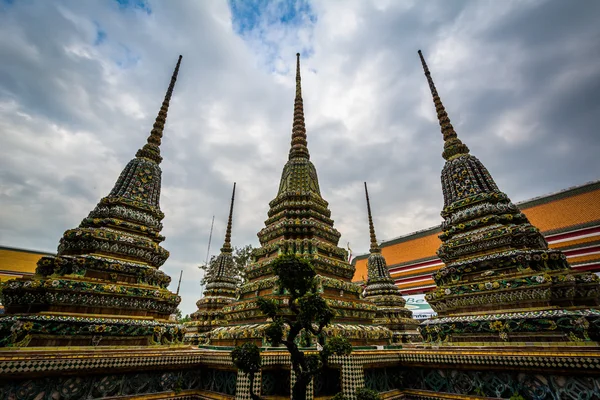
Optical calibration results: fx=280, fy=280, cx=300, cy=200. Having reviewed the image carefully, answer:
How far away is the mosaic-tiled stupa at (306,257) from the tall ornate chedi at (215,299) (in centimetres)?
481

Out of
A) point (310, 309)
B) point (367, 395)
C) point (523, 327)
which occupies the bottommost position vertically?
point (367, 395)

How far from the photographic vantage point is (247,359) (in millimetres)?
2789

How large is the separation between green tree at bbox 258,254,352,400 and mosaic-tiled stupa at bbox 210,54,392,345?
9.56 feet

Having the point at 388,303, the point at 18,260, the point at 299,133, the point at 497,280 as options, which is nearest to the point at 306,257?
the point at 497,280

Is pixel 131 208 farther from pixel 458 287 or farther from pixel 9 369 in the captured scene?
pixel 458 287

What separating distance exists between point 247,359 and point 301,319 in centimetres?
66

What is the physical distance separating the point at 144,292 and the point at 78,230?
1.95 meters

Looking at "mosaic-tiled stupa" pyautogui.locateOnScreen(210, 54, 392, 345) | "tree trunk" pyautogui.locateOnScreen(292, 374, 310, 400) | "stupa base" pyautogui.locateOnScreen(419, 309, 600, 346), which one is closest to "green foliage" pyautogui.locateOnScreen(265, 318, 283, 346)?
"tree trunk" pyautogui.locateOnScreen(292, 374, 310, 400)

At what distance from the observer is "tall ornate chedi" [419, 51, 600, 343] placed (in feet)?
15.2

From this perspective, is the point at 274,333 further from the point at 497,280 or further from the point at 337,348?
the point at 497,280

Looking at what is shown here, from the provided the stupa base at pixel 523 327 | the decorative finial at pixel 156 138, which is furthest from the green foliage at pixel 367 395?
the decorative finial at pixel 156 138

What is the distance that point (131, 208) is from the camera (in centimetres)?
679

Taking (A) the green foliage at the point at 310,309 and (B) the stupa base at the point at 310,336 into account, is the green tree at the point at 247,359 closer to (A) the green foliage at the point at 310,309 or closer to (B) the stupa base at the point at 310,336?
(A) the green foliage at the point at 310,309

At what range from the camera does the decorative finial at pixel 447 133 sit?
807cm
